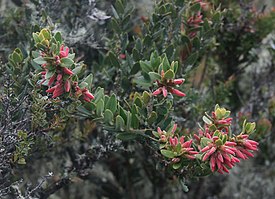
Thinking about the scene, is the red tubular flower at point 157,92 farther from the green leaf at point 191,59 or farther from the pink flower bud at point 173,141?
the green leaf at point 191,59

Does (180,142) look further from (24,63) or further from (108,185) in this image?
(108,185)

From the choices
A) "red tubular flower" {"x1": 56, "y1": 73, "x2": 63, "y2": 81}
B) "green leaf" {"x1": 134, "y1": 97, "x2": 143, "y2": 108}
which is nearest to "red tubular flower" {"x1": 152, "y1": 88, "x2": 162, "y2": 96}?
"green leaf" {"x1": 134, "y1": 97, "x2": 143, "y2": 108}

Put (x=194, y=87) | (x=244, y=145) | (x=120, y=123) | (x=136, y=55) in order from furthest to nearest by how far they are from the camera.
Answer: (x=194, y=87), (x=136, y=55), (x=120, y=123), (x=244, y=145)

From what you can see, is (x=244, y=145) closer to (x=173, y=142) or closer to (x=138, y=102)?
(x=173, y=142)

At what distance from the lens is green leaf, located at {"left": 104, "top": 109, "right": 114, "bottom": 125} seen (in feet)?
5.42

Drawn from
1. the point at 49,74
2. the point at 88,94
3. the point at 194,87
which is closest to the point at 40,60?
the point at 49,74

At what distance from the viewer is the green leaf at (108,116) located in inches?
65.1

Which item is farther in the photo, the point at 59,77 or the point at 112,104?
the point at 112,104

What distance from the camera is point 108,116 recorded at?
5.46ft

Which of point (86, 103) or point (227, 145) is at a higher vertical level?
point (227, 145)

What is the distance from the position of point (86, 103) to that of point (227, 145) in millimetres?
521

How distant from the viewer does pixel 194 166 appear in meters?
1.69

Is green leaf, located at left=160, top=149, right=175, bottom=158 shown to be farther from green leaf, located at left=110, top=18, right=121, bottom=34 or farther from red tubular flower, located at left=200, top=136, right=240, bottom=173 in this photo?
green leaf, located at left=110, top=18, right=121, bottom=34

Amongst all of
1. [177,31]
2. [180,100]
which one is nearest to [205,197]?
[180,100]
